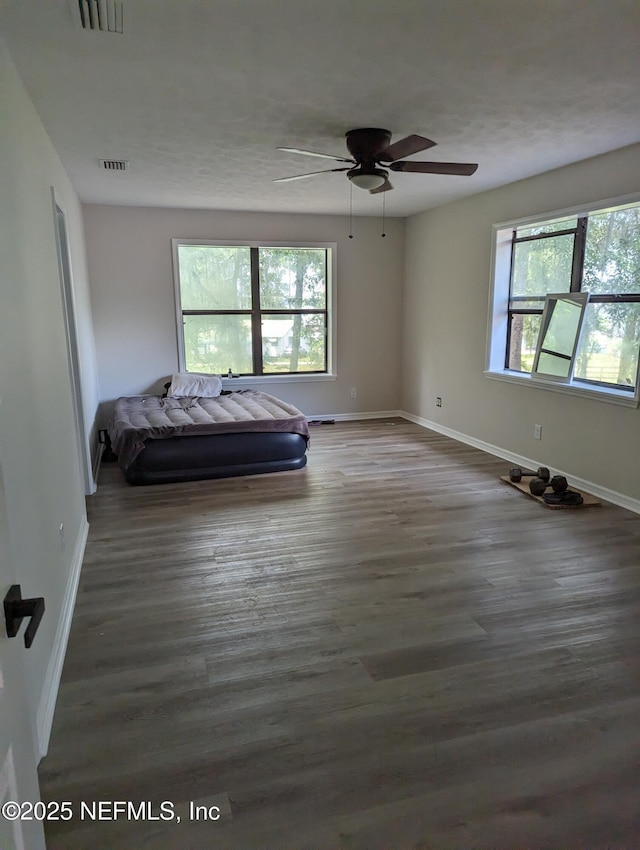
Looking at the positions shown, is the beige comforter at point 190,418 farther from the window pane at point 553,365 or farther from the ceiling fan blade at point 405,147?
the ceiling fan blade at point 405,147

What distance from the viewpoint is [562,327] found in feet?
15.6

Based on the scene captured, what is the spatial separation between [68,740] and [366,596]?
149cm

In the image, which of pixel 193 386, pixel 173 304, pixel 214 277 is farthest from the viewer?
pixel 214 277

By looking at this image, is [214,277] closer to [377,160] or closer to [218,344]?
[218,344]

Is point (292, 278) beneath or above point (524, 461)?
above

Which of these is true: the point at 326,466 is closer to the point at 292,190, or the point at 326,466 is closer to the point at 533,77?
the point at 292,190

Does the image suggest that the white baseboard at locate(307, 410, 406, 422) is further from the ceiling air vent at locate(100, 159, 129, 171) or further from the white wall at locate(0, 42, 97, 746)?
the white wall at locate(0, 42, 97, 746)

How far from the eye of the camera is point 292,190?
212 inches

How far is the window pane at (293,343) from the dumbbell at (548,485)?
354cm

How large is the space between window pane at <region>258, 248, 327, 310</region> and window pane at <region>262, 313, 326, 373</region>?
16 cm

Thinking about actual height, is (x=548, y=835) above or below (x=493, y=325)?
below

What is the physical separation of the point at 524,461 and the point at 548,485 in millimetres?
874

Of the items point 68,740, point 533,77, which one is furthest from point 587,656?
point 533,77

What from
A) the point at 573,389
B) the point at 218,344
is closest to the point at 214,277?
the point at 218,344
